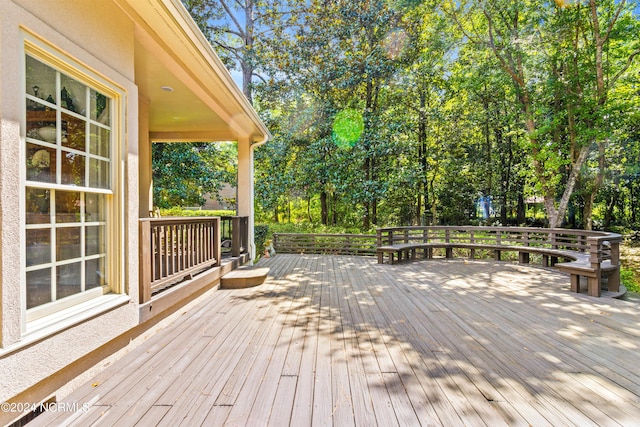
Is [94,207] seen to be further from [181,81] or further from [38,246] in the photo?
[181,81]

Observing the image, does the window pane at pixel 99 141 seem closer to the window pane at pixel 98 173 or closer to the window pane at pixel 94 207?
the window pane at pixel 98 173

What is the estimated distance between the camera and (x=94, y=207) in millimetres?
2146

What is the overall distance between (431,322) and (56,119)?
3.61 metres

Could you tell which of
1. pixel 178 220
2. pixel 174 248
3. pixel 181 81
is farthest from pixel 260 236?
pixel 181 81

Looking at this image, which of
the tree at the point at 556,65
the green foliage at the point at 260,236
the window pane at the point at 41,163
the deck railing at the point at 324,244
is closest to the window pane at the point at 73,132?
the window pane at the point at 41,163

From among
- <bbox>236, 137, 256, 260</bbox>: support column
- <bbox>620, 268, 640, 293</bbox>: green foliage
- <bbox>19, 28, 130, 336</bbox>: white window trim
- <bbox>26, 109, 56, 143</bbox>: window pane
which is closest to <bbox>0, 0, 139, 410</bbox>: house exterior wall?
<bbox>19, 28, 130, 336</bbox>: white window trim

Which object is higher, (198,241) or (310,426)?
(198,241)

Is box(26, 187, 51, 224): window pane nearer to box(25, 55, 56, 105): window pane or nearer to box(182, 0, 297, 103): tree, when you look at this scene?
box(25, 55, 56, 105): window pane

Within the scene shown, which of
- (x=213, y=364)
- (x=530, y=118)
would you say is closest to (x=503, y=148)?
(x=530, y=118)

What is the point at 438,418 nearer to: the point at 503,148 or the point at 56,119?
the point at 56,119

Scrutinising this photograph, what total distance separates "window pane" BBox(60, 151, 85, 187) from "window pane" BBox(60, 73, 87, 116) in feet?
1.03

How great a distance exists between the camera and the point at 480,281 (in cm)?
498

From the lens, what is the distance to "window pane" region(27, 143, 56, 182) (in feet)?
5.47

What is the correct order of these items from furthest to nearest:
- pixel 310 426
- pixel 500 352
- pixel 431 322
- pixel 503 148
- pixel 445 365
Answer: pixel 503 148 → pixel 431 322 → pixel 500 352 → pixel 445 365 → pixel 310 426
